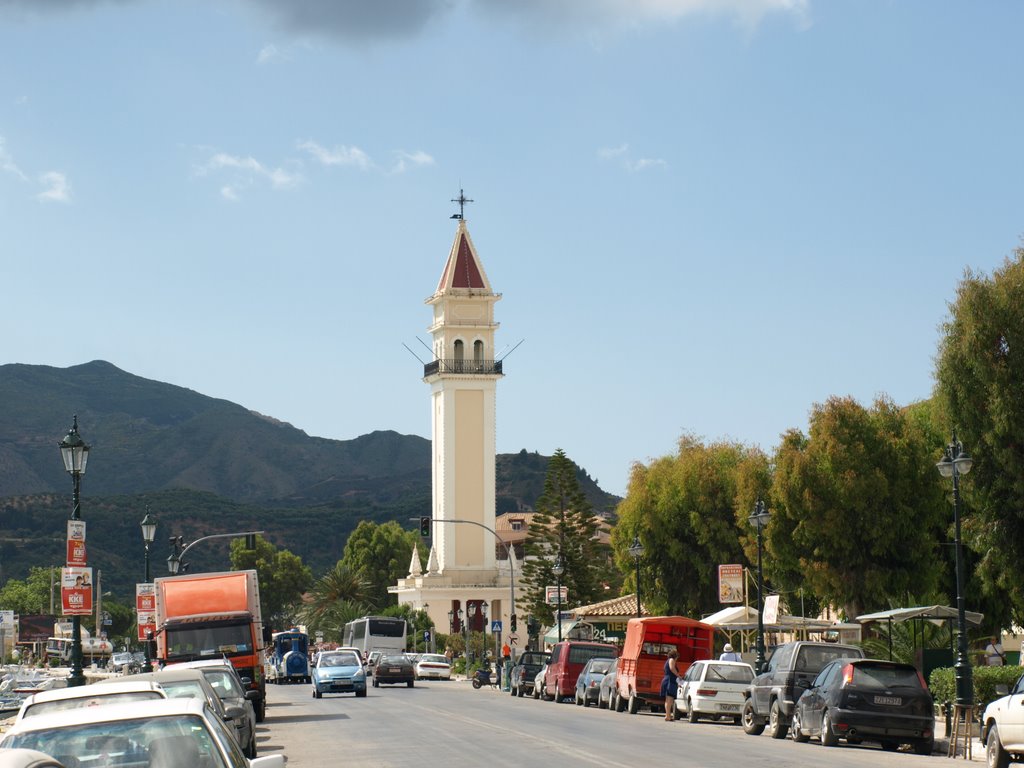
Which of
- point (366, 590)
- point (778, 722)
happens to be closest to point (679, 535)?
point (778, 722)

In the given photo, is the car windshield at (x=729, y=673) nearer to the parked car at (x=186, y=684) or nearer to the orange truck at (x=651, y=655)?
the orange truck at (x=651, y=655)

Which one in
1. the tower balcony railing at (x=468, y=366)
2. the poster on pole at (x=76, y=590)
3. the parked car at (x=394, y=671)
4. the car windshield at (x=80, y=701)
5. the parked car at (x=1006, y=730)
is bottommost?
the parked car at (x=1006, y=730)

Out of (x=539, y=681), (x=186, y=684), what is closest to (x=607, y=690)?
(x=539, y=681)

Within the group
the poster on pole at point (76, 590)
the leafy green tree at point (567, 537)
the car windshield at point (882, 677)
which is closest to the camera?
the car windshield at point (882, 677)

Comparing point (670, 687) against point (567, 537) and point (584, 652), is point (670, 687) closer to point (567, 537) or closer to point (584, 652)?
point (584, 652)

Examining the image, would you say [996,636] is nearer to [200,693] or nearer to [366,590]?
[200,693]

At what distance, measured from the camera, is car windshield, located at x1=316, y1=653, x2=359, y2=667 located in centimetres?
5294

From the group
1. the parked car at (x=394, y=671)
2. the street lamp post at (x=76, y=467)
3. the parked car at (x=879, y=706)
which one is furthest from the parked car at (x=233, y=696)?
the parked car at (x=394, y=671)

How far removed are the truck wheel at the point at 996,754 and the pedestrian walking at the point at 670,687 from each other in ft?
52.6

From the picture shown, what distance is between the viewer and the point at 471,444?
119 metres

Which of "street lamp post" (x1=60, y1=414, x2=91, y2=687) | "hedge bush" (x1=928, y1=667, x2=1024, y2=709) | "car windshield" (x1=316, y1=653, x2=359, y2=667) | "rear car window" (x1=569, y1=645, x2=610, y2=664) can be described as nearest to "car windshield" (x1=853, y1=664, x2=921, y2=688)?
"hedge bush" (x1=928, y1=667, x2=1024, y2=709)

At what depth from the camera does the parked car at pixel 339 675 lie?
52312 millimetres

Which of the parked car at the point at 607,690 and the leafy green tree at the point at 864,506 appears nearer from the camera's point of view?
the parked car at the point at 607,690

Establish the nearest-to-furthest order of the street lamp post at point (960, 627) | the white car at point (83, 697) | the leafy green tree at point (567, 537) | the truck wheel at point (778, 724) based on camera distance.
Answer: the white car at point (83, 697), the street lamp post at point (960, 627), the truck wheel at point (778, 724), the leafy green tree at point (567, 537)
